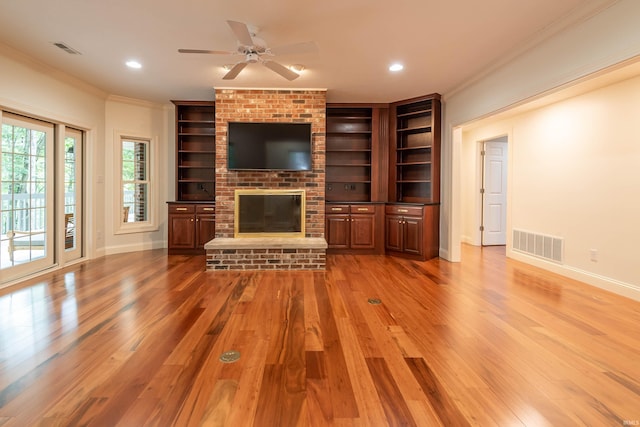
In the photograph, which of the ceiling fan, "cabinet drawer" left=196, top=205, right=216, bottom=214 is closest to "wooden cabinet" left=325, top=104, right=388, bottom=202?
"cabinet drawer" left=196, top=205, right=216, bottom=214

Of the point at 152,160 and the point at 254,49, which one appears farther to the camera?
the point at 152,160

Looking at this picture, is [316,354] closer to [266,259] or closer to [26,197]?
[266,259]

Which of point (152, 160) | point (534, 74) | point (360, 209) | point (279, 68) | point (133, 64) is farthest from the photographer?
point (152, 160)

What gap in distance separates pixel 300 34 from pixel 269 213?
267cm

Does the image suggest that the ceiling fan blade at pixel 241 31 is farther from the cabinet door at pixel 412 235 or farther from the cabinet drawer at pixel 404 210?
the cabinet door at pixel 412 235

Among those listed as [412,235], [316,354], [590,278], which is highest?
[412,235]

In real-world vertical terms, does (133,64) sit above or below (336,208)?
above

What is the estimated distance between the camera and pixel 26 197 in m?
4.22

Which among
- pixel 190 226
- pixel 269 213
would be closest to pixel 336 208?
pixel 269 213

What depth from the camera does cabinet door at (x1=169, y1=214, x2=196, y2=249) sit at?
578 centimetres

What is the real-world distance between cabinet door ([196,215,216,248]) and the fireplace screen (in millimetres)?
832

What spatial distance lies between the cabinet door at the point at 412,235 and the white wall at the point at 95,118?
4.52 m

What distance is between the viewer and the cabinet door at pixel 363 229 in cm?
588

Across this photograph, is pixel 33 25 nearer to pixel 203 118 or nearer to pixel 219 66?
pixel 219 66
